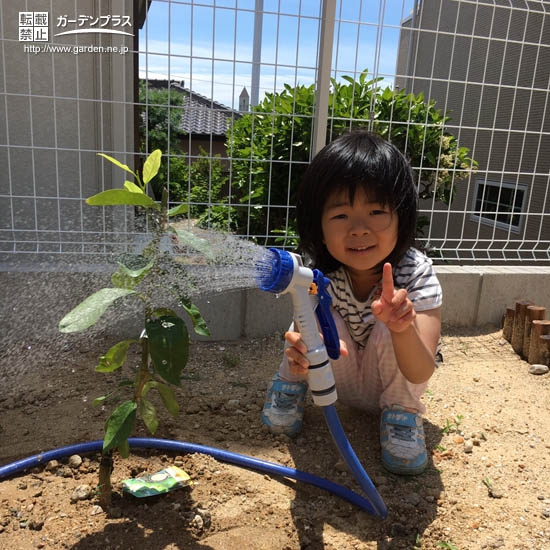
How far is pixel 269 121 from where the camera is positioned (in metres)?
3.40

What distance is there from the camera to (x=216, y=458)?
1786 mm

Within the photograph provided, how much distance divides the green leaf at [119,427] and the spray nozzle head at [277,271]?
459mm

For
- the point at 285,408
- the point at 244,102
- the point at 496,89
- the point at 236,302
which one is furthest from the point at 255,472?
the point at 496,89

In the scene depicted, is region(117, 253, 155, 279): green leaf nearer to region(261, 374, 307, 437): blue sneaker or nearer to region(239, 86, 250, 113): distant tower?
region(261, 374, 307, 437): blue sneaker

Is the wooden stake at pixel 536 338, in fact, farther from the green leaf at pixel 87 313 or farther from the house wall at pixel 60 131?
the green leaf at pixel 87 313

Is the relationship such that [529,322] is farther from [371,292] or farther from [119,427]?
[119,427]

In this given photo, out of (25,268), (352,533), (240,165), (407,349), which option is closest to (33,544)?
(352,533)

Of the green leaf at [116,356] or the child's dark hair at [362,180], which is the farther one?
the child's dark hair at [362,180]

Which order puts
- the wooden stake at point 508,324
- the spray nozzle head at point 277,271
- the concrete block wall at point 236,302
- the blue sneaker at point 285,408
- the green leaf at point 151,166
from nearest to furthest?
the spray nozzle head at point 277,271 → the green leaf at point 151,166 → the blue sneaker at point 285,408 → the concrete block wall at point 236,302 → the wooden stake at point 508,324

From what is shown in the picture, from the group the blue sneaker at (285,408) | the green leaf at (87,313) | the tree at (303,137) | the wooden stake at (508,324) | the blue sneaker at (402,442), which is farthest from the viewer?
the tree at (303,137)

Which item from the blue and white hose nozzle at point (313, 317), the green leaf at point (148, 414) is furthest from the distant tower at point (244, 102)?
the green leaf at point (148, 414)

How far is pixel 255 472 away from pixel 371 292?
2.32 ft

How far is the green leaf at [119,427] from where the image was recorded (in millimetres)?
1368

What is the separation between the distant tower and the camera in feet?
9.34
